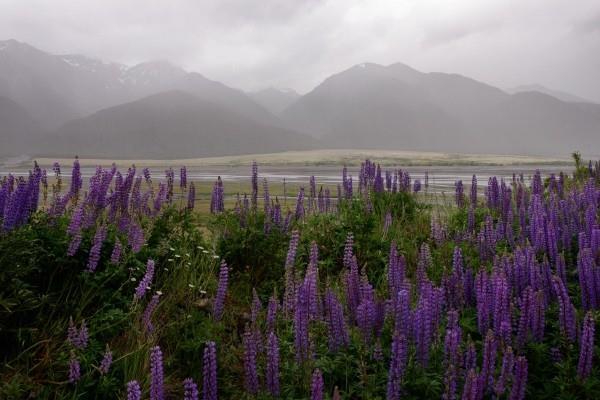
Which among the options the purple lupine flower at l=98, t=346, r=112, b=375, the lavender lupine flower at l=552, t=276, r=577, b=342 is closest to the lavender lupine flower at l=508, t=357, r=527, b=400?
the lavender lupine flower at l=552, t=276, r=577, b=342

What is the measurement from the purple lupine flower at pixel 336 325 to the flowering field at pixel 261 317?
1 cm

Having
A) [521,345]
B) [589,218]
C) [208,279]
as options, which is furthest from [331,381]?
[589,218]

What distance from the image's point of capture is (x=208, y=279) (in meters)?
4.73

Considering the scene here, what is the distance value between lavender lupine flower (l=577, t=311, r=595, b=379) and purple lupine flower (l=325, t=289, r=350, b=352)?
4.27 feet

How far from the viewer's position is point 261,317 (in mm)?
4391

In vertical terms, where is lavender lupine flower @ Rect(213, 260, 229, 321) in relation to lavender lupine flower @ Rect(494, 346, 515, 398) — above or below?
above

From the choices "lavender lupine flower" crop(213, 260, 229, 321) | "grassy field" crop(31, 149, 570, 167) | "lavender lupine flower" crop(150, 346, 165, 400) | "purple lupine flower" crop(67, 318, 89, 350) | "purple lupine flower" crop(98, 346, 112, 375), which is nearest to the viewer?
"lavender lupine flower" crop(150, 346, 165, 400)

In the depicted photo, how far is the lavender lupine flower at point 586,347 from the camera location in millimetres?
2713

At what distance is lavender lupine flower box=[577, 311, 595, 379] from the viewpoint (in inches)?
107

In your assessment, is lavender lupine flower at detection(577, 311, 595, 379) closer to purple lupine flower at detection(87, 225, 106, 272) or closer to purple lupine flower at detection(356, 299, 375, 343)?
purple lupine flower at detection(356, 299, 375, 343)

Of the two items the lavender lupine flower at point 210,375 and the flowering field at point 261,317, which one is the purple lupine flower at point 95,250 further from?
the lavender lupine flower at point 210,375

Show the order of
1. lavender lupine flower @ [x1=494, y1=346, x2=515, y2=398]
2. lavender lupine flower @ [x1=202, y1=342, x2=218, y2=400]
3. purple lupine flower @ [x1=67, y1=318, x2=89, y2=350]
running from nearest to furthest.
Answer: lavender lupine flower @ [x1=202, y1=342, x2=218, y2=400], lavender lupine flower @ [x1=494, y1=346, x2=515, y2=398], purple lupine flower @ [x1=67, y1=318, x2=89, y2=350]

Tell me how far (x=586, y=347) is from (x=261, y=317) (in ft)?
8.12


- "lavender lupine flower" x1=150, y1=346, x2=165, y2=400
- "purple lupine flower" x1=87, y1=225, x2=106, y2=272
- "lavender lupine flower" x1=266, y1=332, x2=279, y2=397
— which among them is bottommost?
"lavender lupine flower" x1=266, y1=332, x2=279, y2=397
